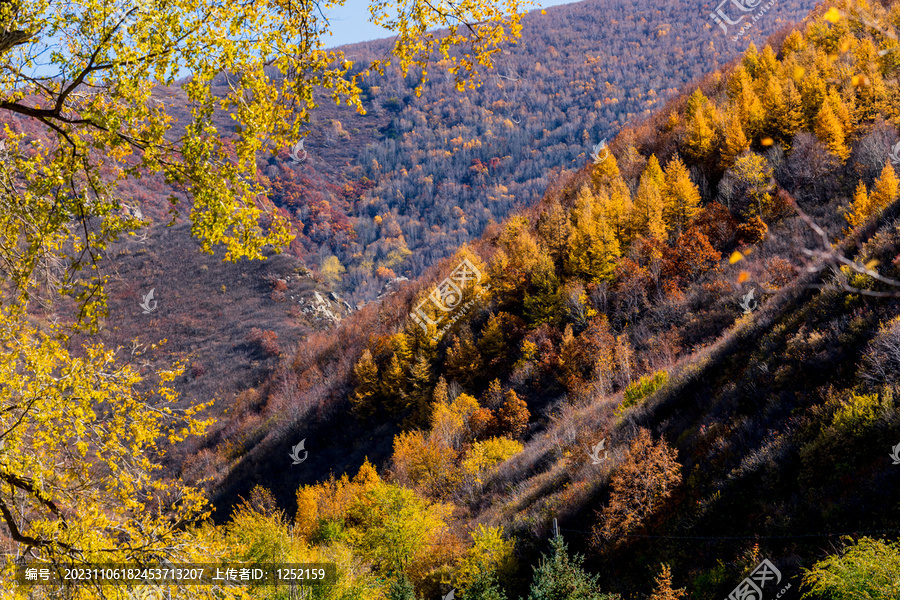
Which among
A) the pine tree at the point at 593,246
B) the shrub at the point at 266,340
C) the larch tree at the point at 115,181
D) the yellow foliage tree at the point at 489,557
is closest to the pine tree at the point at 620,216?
Result: the pine tree at the point at 593,246

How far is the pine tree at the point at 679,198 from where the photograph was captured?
151ft

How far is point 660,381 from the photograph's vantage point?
26000 millimetres

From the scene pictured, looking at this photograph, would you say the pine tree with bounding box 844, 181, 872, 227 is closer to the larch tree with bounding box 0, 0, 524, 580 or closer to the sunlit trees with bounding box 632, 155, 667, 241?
the sunlit trees with bounding box 632, 155, 667, 241

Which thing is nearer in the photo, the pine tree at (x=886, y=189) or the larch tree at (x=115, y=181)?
the larch tree at (x=115, y=181)

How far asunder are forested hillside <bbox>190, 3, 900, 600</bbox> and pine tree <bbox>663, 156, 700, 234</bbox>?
0.18m

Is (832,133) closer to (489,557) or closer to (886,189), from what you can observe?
(886,189)

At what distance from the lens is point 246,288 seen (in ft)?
364

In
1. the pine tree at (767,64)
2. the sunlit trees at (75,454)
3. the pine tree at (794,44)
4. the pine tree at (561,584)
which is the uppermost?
the pine tree at (794,44)

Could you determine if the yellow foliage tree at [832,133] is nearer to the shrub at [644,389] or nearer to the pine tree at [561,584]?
the shrub at [644,389]

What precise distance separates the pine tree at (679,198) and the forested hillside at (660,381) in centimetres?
18

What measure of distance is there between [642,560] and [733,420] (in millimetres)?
5707

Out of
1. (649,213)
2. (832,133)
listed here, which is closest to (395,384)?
(649,213)

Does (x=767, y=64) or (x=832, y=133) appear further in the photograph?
(x=767, y=64)

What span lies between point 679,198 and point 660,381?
26.4m
